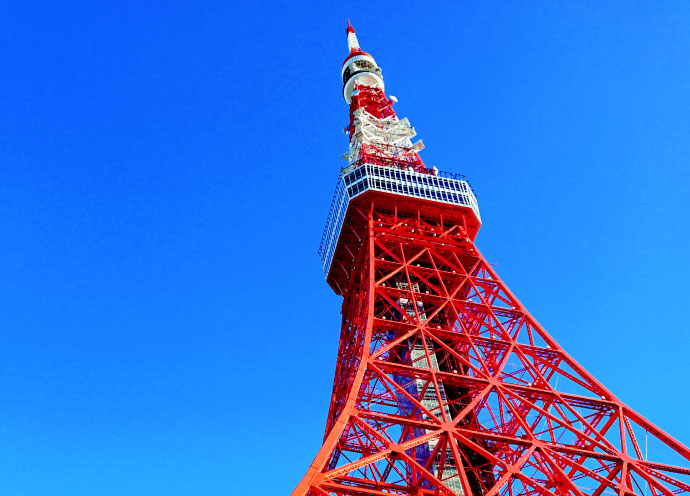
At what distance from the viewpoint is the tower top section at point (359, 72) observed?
1687 inches

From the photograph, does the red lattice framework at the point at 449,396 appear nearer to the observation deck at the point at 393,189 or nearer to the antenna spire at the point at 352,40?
the observation deck at the point at 393,189

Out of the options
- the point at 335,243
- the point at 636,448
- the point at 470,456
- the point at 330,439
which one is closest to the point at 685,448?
the point at 636,448

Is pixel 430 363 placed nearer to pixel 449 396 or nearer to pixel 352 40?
pixel 449 396

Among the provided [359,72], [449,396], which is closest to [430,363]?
[449,396]

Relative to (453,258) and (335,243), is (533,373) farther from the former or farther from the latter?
(335,243)

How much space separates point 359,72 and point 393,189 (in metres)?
15.3

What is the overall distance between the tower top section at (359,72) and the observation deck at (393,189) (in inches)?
485

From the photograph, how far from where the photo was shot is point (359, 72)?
4297cm

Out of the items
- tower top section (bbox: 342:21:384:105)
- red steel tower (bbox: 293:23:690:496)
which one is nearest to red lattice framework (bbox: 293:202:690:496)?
red steel tower (bbox: 293:23:690:496)

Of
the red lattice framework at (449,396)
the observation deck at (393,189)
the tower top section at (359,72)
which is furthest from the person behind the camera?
the tower top section at (359,72)

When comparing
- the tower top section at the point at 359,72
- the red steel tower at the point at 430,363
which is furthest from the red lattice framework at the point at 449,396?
the tower top section at the point at 359,72

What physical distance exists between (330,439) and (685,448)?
1018cm

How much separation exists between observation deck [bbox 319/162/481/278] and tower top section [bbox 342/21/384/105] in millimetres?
12313

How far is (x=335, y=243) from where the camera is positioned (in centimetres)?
3109
